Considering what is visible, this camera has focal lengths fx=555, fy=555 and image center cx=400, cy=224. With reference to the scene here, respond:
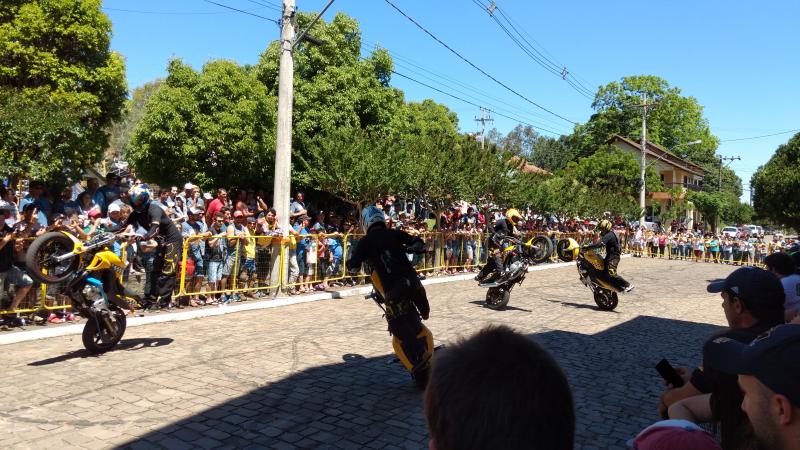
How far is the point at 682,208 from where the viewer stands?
185ft

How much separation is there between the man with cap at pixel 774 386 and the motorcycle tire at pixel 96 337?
7008 millimetres

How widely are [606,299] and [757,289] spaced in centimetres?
912

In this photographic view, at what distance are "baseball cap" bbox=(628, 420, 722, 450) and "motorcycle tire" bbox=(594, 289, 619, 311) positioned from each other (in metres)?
10.5

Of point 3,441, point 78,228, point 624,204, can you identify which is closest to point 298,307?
point 78,228

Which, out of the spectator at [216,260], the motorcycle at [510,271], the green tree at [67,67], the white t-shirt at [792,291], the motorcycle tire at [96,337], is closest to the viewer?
the white t-shirt at [792,291]

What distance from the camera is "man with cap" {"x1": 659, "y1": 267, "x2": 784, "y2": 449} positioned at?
271 cm

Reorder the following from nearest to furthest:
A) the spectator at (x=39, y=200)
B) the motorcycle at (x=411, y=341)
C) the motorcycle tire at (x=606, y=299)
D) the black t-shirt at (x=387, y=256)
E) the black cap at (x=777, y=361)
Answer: the black cap at (x=777, y=361) < the motorcycle at (x=411, y=341) < the black t-shirt at (x=387, y=256) < the spectator at (x=39, y=200) < the motorcycle tire at (x=606, y=299)

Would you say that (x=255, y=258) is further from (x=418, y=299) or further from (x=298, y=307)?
(x=418, y=299)

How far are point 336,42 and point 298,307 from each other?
14172mm

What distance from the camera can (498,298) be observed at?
11.2 m

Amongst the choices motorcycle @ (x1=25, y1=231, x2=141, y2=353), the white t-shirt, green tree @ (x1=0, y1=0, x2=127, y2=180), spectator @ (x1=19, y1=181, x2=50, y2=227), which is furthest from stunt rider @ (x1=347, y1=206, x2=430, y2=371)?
green tree @ (x1=0, y1=0, x2=127, y2=180)

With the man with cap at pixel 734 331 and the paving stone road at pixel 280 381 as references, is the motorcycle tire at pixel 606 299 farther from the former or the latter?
the man with cap at pixel 734 331

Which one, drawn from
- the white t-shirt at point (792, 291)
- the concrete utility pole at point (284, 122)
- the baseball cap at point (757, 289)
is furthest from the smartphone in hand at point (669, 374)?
the concrete utility pole at point (284, 122)

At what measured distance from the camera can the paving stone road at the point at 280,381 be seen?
4602mm
